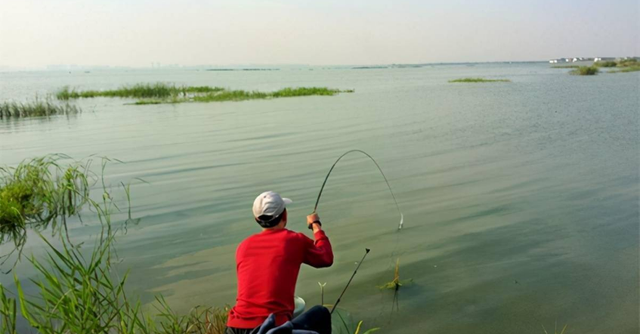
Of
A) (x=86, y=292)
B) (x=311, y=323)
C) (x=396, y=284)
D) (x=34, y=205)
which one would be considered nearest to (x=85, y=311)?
(x=86, y=292)

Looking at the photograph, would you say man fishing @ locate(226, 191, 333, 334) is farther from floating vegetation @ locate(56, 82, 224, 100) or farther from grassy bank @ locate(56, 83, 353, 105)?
floating vegetation @ locate(56, 82, 224, 100)

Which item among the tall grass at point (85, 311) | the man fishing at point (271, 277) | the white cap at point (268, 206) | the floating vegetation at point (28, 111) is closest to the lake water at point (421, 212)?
the tall grass at point (85, 311)

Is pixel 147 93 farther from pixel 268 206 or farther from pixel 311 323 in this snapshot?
pixel 311 323

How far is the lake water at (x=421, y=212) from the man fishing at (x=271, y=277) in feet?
6.44

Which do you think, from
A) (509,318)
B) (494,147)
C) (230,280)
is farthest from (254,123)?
(509,318)

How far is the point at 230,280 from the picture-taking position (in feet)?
17.7

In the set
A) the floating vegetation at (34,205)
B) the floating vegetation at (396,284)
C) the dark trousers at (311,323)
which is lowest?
the floating vegetation at (396,284)

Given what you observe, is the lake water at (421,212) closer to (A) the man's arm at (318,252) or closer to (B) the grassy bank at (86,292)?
(B) the grassy bank at (86,292)

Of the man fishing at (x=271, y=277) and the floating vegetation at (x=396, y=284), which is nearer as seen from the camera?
the man fishing at (x=271, y=277)

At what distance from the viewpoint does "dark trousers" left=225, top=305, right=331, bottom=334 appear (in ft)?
8.49

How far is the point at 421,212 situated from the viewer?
741 centimetres

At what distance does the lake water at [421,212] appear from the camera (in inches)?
190

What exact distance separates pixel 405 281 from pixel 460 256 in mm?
941

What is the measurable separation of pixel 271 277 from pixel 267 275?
0.02 meters
